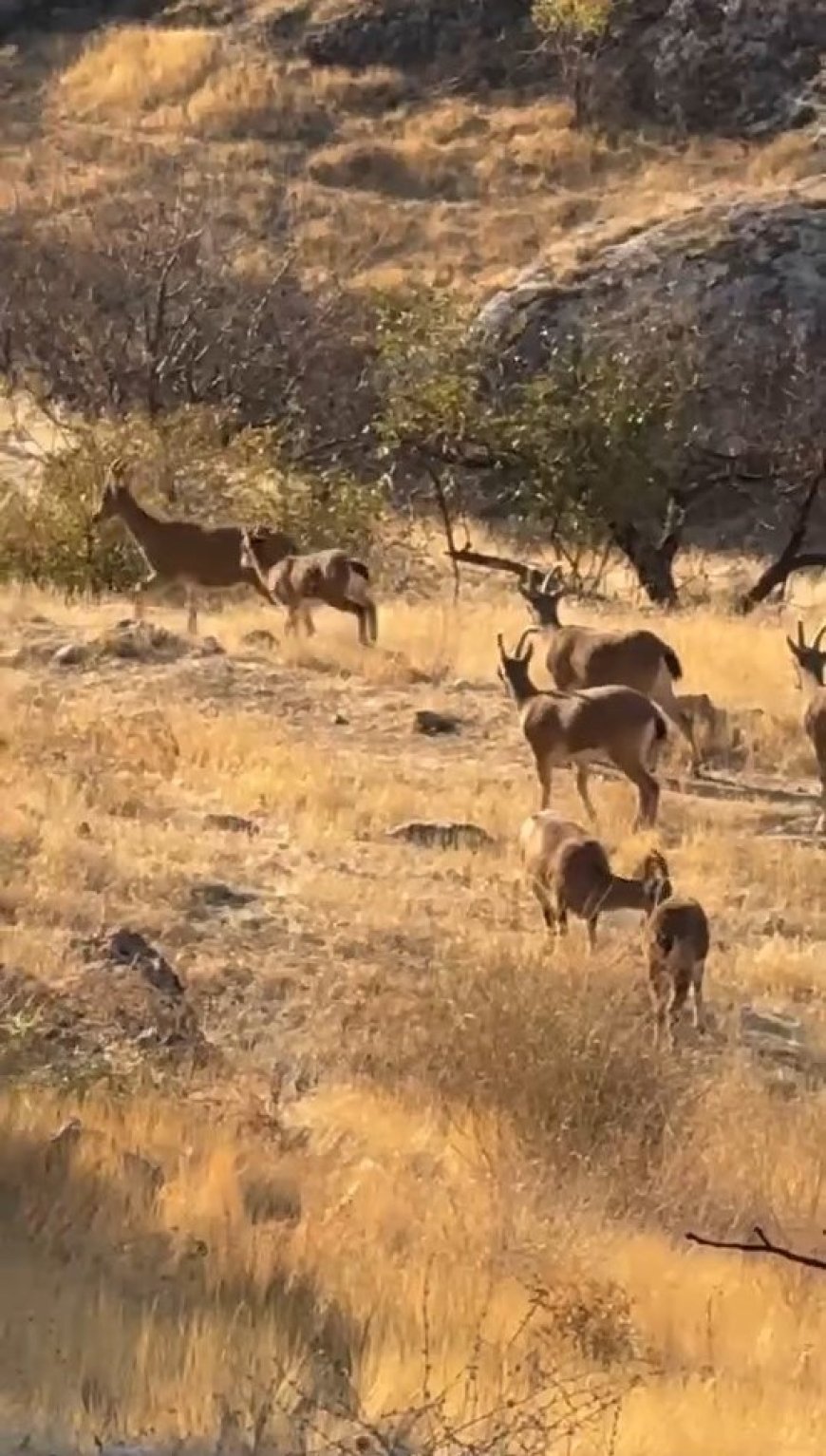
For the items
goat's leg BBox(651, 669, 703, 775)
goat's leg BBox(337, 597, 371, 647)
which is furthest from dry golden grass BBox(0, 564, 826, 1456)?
goat's leg BBox(337, 597, 371, 647)

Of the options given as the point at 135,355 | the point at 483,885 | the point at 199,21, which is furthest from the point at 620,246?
the point at 483,885

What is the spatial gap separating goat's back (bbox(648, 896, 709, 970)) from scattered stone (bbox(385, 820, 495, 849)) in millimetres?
2939

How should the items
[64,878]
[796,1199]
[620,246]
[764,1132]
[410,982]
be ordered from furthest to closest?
[620,246]
[64,878]
[410,982]
[764,1132]
[796,1199]

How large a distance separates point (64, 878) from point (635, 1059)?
333cm

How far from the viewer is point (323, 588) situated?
64.5ft

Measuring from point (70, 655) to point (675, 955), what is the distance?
891 cm

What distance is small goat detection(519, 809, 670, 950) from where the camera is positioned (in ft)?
35.8

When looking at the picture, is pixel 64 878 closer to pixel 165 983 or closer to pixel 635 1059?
pixel 165 983

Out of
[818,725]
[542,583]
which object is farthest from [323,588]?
[818,725]

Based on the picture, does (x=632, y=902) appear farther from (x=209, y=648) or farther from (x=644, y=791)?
(x=209, y=648)

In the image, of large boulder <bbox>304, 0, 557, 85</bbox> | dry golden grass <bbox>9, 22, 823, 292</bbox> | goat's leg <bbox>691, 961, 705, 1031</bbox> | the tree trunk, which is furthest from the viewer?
large boulder <bbox>304, 0, 557, 85</bbox>

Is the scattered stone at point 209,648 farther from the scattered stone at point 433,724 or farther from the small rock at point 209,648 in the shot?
the scattered stone at point 433,724

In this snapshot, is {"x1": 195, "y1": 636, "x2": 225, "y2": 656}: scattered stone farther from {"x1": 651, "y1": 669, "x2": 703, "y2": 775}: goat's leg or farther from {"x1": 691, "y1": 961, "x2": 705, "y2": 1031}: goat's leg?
{"x1": 691, "y1": 961, "x2": 705, "y2": 1031}: goat's leg

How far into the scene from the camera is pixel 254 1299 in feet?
20.7
